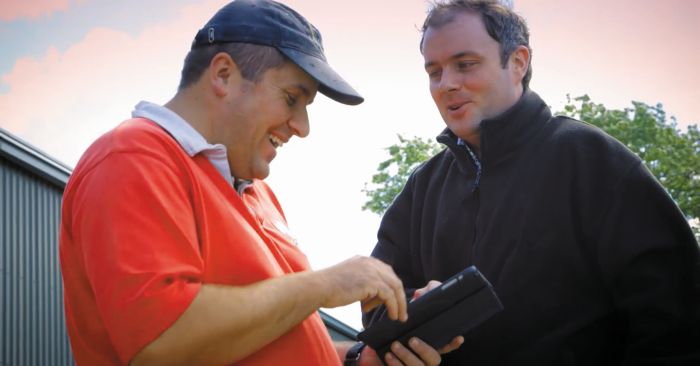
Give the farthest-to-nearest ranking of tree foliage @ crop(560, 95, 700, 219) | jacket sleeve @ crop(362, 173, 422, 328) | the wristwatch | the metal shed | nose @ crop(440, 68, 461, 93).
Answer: tree foliage @ crop(560, 95, 700, 219) < the metal shed < jacket sleeve @ crop(362, 173, 422, 328) < nose @ crop(440, 68, 461, 93) < the wristwatch

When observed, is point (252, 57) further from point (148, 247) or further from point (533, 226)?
point (533, 226)

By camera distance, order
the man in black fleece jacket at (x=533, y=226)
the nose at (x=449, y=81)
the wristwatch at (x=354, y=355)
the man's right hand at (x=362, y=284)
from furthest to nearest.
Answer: the nose at (x=449, y=81), the wristwatch at (x=354, y=355), the man in black fleece jacket at (x=533, y=226), the man's right hand at (x=362, y=284)

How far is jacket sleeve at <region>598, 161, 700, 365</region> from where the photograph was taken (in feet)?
7.76

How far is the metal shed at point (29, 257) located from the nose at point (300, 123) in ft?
27.1

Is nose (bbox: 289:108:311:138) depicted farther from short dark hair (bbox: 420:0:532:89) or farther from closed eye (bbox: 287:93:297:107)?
short dark hair (bbox: 420:0:532:89)

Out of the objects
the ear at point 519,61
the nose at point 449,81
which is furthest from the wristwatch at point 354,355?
the ear at point 519,61

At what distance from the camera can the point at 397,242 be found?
10.4 feet

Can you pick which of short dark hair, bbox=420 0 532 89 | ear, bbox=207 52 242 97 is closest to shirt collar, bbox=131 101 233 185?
ear, bbox=207 52 242 97

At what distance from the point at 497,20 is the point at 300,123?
116 cm

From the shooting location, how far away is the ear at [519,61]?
300cm

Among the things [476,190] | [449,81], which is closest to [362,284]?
[476,190]

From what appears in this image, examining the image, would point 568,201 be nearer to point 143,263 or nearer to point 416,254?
point 416,254

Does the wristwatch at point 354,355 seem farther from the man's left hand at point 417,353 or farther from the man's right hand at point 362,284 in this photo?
the man's right hand at point 362,284

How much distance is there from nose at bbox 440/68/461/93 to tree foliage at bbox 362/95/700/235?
21.1 meters
